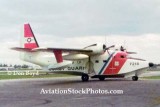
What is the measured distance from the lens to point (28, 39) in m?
38.1

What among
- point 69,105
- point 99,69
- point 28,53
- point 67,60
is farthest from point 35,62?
point 69,105

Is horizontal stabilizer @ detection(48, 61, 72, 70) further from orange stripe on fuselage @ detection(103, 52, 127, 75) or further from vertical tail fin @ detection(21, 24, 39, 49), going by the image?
vertical tail fin @ detection(21, 24, 39, 49)

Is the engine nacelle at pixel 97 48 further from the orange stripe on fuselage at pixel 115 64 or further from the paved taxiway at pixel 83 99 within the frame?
the paved taxiway at pixel 83 99

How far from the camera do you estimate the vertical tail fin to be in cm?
3793

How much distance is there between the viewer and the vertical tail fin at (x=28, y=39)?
124 ft

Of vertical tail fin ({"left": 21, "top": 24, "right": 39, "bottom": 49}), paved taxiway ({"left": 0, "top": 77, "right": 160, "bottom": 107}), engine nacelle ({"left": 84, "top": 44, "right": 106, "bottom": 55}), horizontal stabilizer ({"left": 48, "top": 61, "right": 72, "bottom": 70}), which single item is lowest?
paved taxiway ({"left": 0, "top": 77, "right": 160, "bottom": 107})

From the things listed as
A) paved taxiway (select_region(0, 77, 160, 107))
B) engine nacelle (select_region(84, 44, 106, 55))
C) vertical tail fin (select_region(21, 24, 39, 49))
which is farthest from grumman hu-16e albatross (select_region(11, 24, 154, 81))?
paved taxiway (select_region(0, 77, 160, 107))

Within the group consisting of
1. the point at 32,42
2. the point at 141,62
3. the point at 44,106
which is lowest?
the point at 44,106

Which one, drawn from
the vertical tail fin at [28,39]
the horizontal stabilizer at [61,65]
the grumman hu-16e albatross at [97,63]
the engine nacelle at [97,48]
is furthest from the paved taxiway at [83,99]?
the vertical tail fin at [28,39]

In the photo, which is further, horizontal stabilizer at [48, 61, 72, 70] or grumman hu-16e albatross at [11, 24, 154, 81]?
grumman hu-16e albatross at [11, 24, 154, 81]

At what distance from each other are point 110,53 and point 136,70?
2954 mm

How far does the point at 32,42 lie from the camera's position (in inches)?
1495

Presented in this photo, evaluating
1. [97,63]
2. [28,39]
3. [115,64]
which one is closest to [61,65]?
[97,63]

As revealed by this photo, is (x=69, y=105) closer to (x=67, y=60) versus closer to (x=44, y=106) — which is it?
(x=44, y=106)
